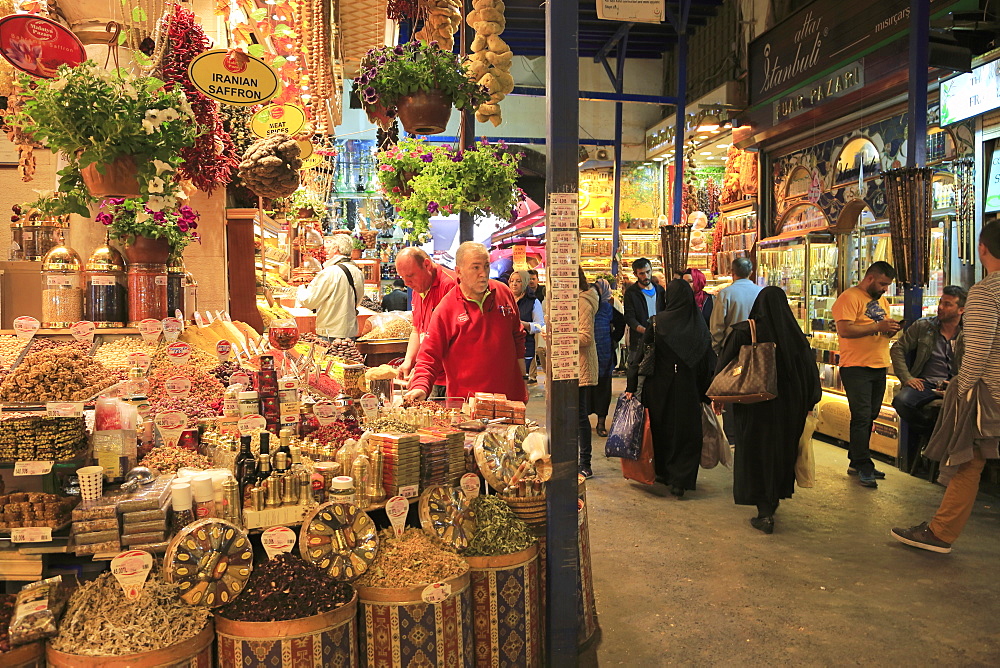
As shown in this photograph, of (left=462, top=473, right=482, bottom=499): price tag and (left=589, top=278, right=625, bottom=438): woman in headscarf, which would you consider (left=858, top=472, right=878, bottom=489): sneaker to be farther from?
(left=462, top=473, right=482, bottom=499): price tag

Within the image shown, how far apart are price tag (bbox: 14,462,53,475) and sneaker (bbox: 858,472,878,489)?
5750 millimetres

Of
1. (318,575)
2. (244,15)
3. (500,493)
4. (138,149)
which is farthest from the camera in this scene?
(244,15)

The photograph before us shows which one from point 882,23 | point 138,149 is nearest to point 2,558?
point 138,149

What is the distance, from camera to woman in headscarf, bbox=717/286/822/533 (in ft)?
16.7

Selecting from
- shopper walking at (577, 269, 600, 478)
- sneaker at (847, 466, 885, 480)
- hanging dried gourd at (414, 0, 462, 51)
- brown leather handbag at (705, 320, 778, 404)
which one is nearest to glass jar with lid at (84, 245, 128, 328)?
hanging dried gourd at (414, 0, 462, 51)

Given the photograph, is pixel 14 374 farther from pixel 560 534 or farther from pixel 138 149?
pixel 560 534

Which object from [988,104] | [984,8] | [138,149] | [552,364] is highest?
[984,8]

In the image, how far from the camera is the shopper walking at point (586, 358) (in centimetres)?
620

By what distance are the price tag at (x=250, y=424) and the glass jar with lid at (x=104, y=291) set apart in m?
1.26

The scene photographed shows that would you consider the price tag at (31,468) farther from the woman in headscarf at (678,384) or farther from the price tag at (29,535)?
the woman in headscarf at (678,384)

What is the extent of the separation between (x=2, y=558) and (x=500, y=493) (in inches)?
66.8

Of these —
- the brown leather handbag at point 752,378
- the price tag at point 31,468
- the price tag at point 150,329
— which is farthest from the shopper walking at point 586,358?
the price tag at point 31,468

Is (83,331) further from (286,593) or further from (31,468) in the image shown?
(286,593)

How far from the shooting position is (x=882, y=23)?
25.8 ft
